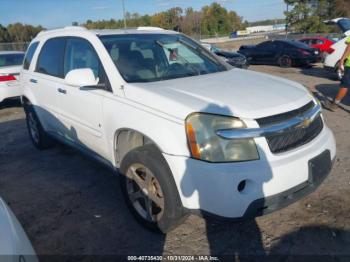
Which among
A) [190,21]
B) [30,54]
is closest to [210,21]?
[190,21]

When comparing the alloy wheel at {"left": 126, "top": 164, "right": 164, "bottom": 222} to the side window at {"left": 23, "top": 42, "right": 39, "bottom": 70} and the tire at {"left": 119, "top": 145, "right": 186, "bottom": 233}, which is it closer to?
the tire at {"left": 119, "top": 145, "right": 186, "bottom": 233}

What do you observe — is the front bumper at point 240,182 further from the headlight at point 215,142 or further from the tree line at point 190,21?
the tree line at point 190,21

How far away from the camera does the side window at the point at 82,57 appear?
330cm

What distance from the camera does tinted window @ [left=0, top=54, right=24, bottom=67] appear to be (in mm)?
8873

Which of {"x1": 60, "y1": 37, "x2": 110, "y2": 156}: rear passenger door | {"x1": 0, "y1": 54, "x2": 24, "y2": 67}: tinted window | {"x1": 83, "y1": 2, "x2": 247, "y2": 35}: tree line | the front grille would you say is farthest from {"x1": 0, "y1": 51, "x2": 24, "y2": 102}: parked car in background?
{"x1": 83, "y1": 2, "x2": 247, "y2": 35}: tree line

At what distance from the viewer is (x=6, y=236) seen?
156 centimetres

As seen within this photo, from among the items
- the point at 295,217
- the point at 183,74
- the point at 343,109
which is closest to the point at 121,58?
the point at 183,74

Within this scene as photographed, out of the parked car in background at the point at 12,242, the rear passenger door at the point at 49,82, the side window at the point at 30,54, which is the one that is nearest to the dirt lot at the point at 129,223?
the rear passenger door at the point at 49,82

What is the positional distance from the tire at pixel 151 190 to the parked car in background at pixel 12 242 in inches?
42.7

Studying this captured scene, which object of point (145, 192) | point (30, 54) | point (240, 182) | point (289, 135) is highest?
point (30, 54)

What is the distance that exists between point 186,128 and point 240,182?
0.56 meters

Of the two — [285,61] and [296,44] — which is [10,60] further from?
[296,44]

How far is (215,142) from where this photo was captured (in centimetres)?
233

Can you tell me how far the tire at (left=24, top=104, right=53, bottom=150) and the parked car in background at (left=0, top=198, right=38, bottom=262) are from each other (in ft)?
→ 11.1
